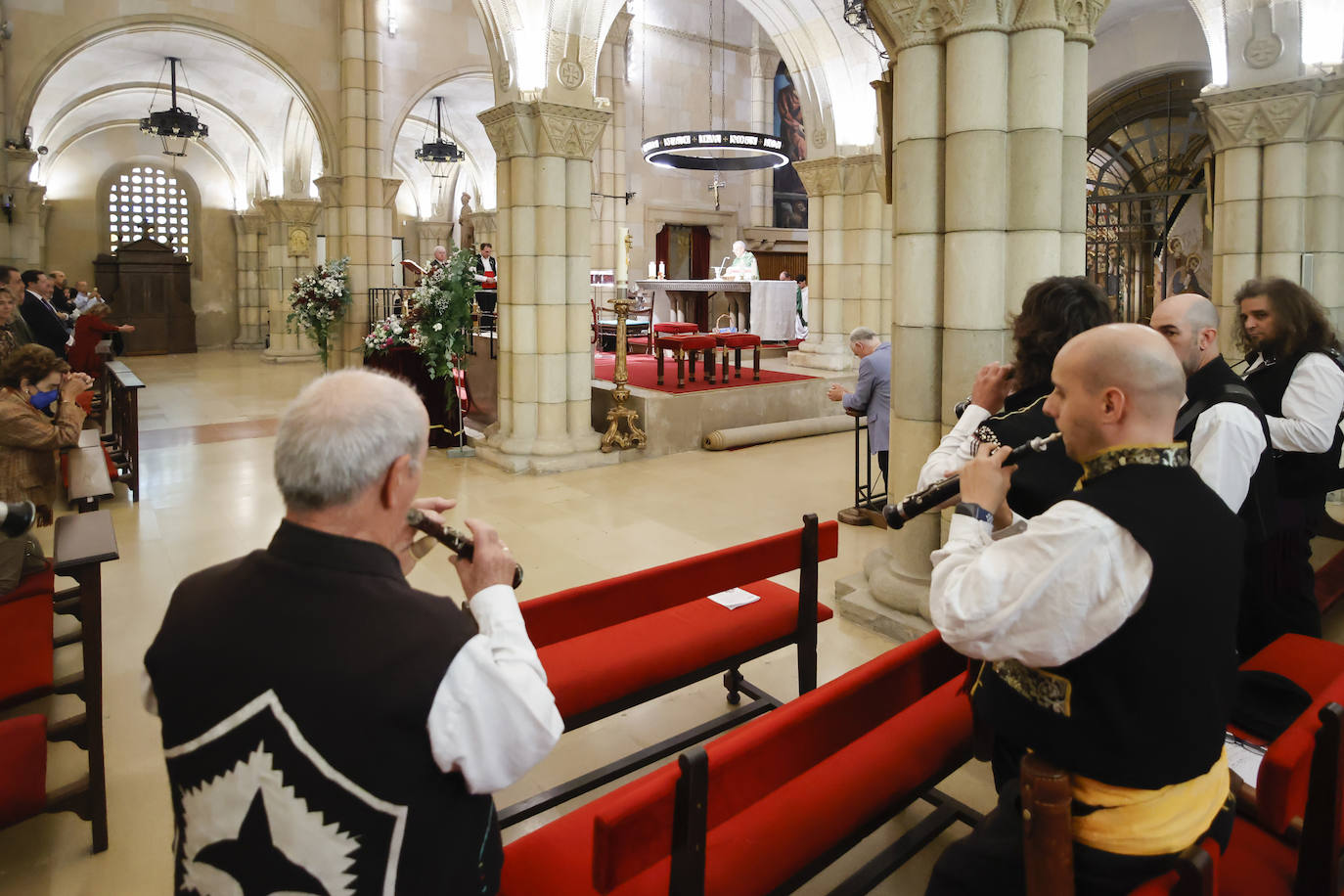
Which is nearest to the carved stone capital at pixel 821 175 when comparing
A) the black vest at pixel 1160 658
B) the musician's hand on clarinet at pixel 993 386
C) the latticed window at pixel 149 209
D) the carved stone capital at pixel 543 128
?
the carved stone capital at pixel 543 128

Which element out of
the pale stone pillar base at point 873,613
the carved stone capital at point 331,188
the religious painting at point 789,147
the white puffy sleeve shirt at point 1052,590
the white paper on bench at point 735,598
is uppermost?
the religious painting at point 789,147

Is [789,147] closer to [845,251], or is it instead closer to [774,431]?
[845,251]

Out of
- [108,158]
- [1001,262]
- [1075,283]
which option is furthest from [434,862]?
[108,158]

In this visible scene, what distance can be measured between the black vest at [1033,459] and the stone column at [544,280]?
19.8 feet

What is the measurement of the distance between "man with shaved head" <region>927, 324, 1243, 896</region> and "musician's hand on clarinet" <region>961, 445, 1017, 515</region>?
0.17m

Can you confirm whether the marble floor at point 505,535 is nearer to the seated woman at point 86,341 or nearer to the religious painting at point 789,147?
the seated woman at point 86,341

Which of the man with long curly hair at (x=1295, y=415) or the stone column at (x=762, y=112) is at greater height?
the stone column at (x=762, y=112)

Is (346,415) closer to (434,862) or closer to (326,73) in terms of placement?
(434,862)

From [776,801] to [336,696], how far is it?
1.18 meters

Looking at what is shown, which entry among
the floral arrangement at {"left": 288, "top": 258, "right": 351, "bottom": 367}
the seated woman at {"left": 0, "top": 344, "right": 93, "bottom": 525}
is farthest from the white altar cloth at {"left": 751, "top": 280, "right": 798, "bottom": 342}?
the seated woman at {"left": 0, "top": 344, "right": 93, "bottom": 525}

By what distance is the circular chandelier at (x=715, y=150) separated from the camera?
11.3 m

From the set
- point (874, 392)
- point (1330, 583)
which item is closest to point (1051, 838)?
point (1330, 583)

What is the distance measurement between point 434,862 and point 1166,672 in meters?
1.18

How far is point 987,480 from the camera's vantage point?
1.71 metres
